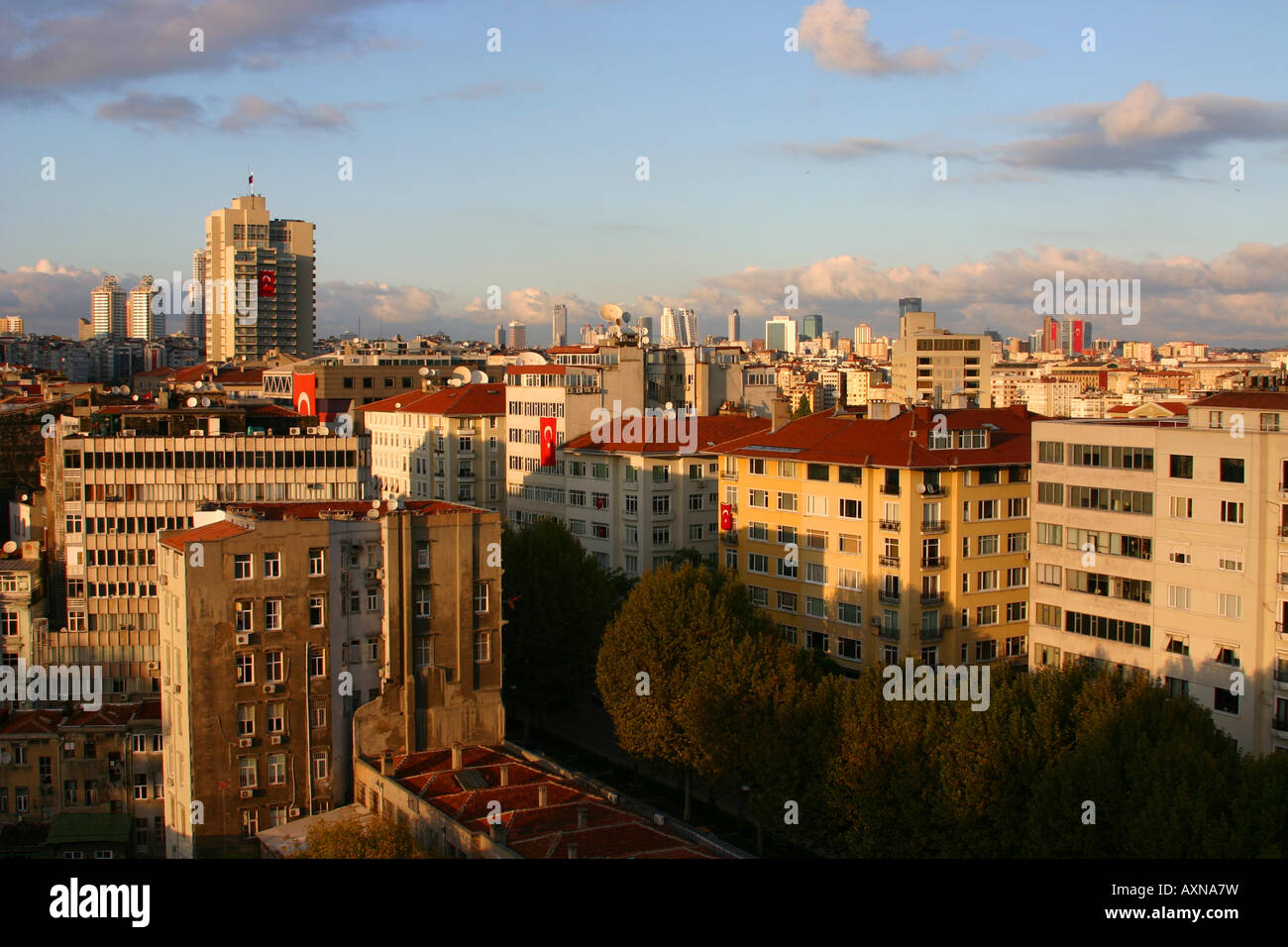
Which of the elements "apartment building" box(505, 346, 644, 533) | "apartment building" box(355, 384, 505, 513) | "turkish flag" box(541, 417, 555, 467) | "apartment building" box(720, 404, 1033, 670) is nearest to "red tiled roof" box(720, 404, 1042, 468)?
"apartment building" box(720, 404, 1033, 670)

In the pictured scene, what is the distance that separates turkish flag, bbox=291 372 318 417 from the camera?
384 feet

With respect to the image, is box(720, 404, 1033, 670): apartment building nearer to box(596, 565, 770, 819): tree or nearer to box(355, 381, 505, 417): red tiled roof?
box(596, 565, 770, 819): tree

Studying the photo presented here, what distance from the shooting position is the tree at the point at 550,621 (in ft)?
198

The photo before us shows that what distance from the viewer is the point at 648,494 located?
71.1m

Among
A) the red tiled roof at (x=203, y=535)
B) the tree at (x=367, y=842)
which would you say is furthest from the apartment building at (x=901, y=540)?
the red tiled roof at (x=203, y=535)

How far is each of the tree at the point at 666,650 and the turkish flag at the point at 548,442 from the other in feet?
87.6

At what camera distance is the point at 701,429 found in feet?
248

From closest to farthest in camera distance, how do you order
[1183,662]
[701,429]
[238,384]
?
1. [1183,662]
2. [701,429]
3. [238,384]

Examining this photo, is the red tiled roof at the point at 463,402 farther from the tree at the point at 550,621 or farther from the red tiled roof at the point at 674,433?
the tree at the point at 550,621

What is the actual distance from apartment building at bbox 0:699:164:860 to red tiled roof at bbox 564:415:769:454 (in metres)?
28.9
